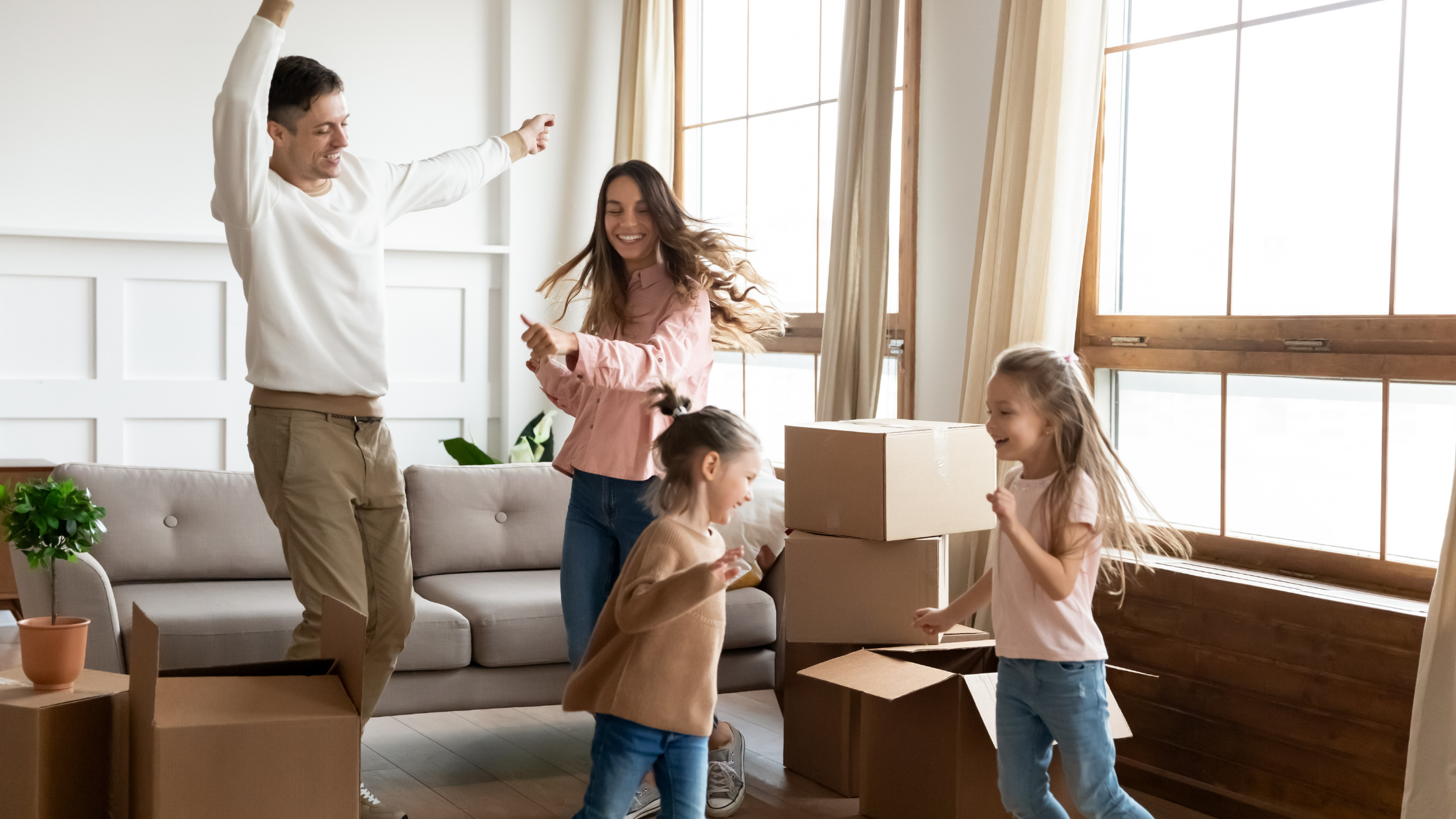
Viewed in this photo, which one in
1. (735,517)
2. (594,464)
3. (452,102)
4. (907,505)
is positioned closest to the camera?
(594,464)

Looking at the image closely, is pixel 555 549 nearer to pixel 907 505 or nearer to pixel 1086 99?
pixel 907 505

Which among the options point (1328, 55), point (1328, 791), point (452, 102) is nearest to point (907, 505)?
point (1328, 791)

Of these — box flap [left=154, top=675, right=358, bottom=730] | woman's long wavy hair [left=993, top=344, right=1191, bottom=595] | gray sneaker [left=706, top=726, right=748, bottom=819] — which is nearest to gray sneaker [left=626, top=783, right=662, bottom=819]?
gray sneaker [left=706, top=726, right=748, bottom=819]

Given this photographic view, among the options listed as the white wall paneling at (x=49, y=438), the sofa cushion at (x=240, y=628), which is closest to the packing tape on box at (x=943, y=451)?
the sofa cushion at (x=240, y=628)

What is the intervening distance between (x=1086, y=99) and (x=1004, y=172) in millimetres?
273

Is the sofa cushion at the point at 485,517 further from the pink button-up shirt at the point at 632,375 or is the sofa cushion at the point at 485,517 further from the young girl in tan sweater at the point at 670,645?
the young girl in tan sweater at the point at 670,645

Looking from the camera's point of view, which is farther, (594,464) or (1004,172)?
(1004,172)

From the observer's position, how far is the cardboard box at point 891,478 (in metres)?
2.61

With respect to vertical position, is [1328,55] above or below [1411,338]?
above

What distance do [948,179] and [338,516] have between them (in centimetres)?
210

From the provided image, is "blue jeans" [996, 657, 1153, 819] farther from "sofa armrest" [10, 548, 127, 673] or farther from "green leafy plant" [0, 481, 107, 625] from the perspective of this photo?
"sofa armrest" [10, 548, 127, 673]

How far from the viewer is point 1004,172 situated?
10.8ft

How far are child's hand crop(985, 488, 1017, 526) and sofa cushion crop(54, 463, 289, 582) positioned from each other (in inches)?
81.2

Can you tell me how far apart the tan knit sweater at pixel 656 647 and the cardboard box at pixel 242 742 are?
337 mm
